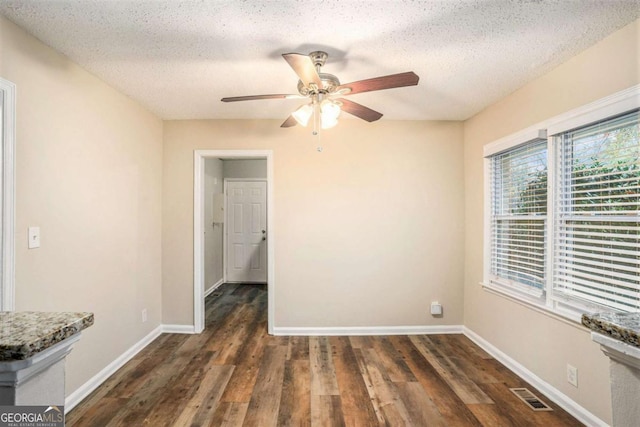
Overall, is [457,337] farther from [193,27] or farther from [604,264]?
[193,27]

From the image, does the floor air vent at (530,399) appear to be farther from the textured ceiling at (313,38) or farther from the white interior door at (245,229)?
the white interior door at (245,229)

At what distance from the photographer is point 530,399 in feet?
7.43

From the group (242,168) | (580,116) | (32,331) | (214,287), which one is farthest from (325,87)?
(214,287)

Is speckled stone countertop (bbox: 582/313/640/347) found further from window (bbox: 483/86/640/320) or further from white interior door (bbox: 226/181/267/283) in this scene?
white interior door (bbox: 226/181/267/283)

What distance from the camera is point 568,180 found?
222 centimetres

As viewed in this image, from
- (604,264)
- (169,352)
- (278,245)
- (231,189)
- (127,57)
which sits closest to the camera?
(604,264)

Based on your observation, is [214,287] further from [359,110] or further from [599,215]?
[599,215]

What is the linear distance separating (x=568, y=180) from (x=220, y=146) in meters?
3.11

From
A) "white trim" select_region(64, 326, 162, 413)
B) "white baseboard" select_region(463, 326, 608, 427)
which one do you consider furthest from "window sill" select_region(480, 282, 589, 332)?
"white trim" select_region(64, 326, 162, 413)

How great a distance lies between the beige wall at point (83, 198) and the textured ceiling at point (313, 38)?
0.22m

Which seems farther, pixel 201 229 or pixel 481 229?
pixel 201 229

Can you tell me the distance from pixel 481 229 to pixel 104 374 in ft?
11.7

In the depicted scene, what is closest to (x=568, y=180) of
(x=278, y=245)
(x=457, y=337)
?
(x=457, y=337)

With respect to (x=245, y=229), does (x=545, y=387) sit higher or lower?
lower
